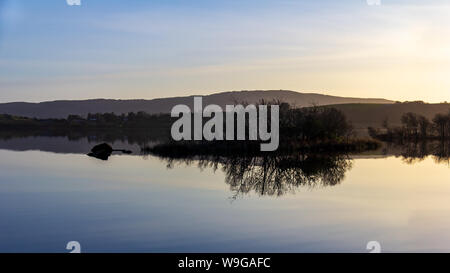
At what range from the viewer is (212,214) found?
33.7 ft

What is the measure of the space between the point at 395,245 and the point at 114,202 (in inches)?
243

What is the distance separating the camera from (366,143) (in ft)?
113

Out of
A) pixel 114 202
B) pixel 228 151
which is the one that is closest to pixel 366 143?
pixel 228 151

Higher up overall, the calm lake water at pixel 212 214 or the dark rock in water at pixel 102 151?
the dark rock in water at pixel 102 151

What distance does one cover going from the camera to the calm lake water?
7961 millimetres

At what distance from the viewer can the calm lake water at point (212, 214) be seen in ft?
26.1

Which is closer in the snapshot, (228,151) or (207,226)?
(207,226)

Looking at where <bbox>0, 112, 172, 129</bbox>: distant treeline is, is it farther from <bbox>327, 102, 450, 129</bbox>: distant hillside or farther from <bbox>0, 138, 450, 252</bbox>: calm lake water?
<bbox>0, 138, 450, 252</bbox>: calm lake water

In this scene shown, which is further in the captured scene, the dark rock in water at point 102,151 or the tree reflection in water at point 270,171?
the dark rock in water at point 102,151

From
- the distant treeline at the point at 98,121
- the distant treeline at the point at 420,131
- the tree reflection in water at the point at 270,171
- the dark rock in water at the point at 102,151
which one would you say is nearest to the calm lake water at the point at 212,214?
the tree reflection in water at the point at 270,171

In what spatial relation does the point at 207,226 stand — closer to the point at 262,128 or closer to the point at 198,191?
the point at 198,191

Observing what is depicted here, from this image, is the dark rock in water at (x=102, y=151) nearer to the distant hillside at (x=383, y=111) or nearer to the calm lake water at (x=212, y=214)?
the calm lake water at (x=212, y=214)

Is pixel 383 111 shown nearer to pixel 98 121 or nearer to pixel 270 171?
pixel 98 121

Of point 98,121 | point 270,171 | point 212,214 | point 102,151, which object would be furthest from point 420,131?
point 98,121
